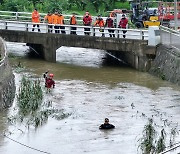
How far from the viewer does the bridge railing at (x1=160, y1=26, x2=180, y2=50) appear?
3213 centimetres

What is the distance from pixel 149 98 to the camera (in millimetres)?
28609

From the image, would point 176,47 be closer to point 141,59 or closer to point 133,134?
point 141,59

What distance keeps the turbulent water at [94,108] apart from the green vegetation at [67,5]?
17003 millimetres

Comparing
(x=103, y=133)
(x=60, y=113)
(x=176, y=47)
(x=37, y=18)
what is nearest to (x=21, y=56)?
(x=37, y=18)

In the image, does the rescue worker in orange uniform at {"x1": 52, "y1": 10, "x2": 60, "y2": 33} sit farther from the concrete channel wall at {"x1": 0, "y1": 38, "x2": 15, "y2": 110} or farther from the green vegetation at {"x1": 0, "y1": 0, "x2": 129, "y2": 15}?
the green vegetation at {"x1": 0, "y1": 0, "x2": 129, "y2": 15}

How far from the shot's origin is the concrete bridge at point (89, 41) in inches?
1356

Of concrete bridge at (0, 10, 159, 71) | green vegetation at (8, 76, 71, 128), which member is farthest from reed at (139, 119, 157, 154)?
concrete bridge at (0, 10, 159, 71)

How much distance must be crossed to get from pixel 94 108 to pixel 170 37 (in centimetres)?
758

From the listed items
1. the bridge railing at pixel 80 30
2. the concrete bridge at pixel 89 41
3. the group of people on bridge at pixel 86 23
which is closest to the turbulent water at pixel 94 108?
the concrete bridge at pixel 89 41

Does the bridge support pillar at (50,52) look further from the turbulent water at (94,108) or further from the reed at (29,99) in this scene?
the reed at (29,99)

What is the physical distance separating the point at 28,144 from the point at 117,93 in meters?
8.33

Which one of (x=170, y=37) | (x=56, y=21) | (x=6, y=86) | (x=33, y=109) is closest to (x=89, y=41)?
(x=56, y=21)

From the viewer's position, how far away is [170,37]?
32719 millimetres

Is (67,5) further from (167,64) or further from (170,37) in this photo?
(167,64)
